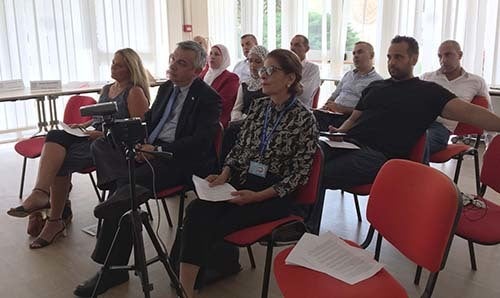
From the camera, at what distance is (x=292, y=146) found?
212 cm

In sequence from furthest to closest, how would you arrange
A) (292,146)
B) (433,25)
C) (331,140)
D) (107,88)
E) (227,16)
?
(227,16) → (433,25) → (107,88) → (331,140) → (292,146)

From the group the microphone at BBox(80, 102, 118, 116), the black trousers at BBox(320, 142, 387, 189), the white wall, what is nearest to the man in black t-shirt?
the black trousers at BBox(320, 142, 387, 189)

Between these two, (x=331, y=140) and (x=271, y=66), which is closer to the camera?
(x=271, y=66)

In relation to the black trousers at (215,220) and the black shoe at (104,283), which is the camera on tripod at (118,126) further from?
the black shoe at (104,283)

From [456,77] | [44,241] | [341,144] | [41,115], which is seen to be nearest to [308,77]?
[456,77]

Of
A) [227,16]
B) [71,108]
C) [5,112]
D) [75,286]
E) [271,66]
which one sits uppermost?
[227,16]

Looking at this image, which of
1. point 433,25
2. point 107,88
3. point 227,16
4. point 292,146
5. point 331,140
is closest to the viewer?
point 292,146

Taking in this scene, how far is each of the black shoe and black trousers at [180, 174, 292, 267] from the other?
22.1 inches

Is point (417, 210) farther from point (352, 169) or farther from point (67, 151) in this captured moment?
point (67, 151)

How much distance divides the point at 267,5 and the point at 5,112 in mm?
3756

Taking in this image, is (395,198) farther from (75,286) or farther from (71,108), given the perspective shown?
(71,108)

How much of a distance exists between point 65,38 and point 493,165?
5409 millimetres

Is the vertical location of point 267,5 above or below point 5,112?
above

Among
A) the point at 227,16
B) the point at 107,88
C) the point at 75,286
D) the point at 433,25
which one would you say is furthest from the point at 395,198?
the point at 227,16
